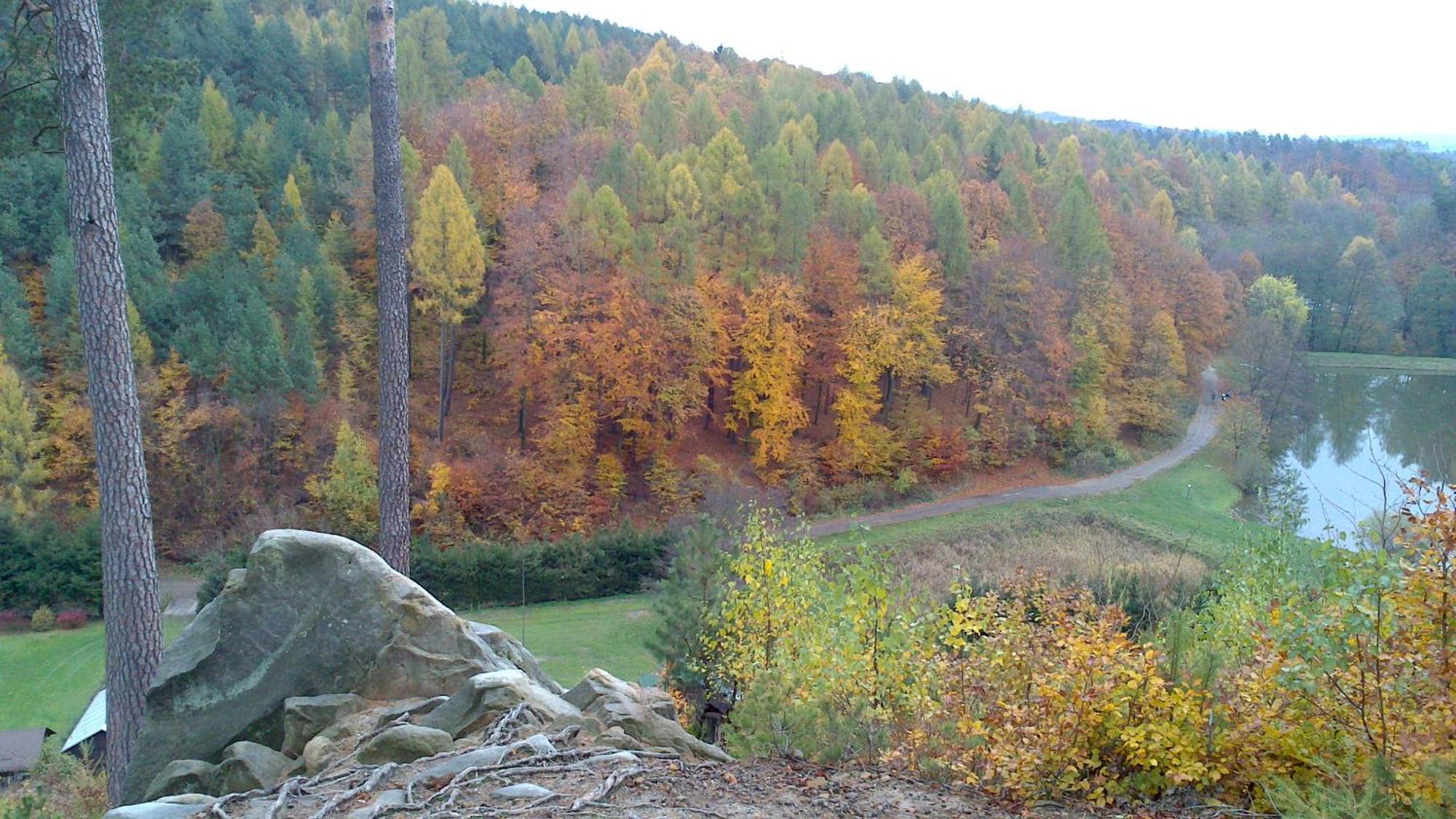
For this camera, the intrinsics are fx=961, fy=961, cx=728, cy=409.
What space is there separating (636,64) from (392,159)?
61983 mm

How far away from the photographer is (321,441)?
2878 centimetres

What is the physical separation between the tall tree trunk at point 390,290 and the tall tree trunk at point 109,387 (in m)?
1.86

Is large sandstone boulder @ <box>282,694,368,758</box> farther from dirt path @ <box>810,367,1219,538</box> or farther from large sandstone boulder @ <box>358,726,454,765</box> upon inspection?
dirt path @ <box>810,367,1219,538</box>

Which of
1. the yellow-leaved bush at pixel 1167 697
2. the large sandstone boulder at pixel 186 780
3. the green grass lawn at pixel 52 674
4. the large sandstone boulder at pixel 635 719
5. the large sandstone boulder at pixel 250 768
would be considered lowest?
the green grass lawn at pixel 52 674

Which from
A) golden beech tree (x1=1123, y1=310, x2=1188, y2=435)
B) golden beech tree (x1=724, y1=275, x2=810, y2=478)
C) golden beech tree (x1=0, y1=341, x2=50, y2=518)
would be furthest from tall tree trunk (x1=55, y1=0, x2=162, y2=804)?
golden beech tree (x1=1123, y1=310, x2=1188, y2=435)

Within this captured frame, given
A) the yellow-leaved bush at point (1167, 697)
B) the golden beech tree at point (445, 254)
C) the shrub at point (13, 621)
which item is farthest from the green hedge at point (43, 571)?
the yellow-leaved bush at point (1167, 697)

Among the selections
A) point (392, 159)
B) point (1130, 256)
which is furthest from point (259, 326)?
point (1130, 256)

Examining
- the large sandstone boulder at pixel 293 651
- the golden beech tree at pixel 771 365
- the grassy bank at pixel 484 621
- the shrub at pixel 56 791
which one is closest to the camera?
the large sandstone boulder at pixel 293 651

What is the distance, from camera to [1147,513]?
31.2 meters

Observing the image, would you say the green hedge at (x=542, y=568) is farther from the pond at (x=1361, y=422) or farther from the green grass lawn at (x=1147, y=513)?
the pond at (x=1361, y=422)

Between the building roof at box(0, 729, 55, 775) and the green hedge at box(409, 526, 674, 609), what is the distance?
885cm

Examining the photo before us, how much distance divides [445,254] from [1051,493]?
21541mm

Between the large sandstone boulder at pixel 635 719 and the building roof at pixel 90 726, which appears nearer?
the large sandstone boulder at pixel 635 719

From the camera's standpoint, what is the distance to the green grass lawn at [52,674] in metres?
18.6
